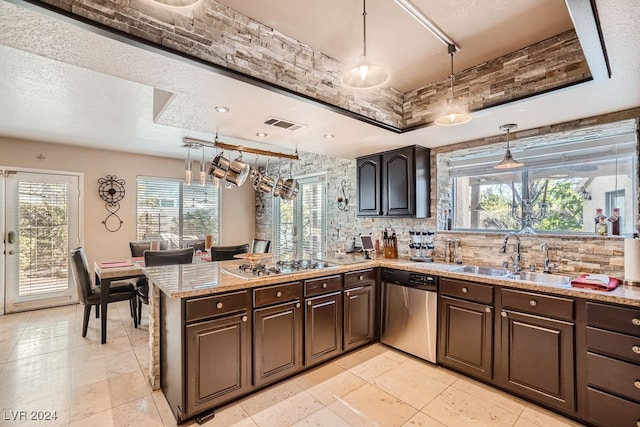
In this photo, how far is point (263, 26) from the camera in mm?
1908

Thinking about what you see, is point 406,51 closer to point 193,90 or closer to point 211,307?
point 193,90

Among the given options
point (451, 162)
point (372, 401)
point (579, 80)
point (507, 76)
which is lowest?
point (372, 401)

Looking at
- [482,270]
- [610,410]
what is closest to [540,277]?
[482,270]

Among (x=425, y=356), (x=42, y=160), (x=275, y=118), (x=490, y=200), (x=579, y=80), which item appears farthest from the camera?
(x=42, y=160)

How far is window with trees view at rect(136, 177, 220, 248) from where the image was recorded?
18.2 ft

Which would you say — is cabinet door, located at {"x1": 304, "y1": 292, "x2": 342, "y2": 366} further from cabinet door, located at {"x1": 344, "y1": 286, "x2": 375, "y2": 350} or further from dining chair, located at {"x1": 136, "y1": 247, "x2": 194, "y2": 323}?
dining chair, located at {"x1": 136, "y1": 247, "x2": 194, "y2": 323}

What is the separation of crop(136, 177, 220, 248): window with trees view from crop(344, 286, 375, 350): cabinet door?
13.7 ft

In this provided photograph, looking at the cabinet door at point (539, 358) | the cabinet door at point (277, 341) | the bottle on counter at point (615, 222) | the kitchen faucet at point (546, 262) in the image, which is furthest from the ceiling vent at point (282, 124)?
the bottle on counter at point (615, 222)

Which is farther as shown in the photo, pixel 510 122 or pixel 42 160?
pixel 42 160

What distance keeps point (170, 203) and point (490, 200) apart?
550 cm

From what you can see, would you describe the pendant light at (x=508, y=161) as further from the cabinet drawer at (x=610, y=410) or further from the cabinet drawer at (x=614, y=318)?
the cabinet drawer at (x=610, y=410)

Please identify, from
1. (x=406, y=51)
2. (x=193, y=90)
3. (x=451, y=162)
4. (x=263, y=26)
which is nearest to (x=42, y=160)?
(x=193, y=90)

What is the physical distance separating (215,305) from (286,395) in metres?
0.96

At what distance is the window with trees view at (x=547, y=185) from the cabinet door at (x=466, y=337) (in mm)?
1047
